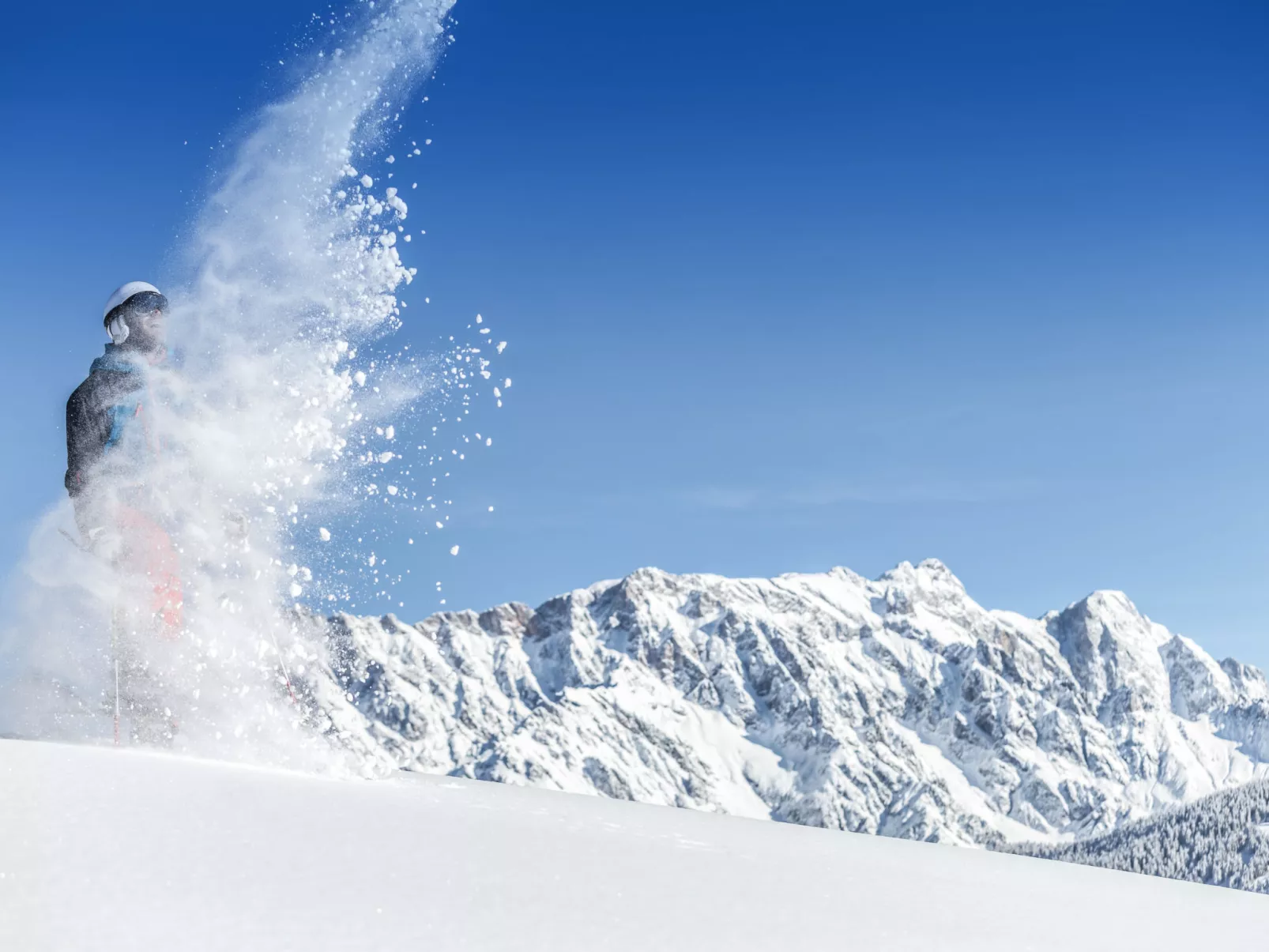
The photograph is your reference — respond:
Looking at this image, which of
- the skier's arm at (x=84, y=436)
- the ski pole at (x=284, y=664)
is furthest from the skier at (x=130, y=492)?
the ski pole at (x=284, y=664)

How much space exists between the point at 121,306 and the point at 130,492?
3.52m

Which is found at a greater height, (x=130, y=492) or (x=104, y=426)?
(x=104, y=426)

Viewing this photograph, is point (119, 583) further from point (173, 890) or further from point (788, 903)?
point (788, 903)

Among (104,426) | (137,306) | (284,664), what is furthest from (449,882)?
(137,306)

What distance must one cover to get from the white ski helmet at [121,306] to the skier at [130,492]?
1 centimetres

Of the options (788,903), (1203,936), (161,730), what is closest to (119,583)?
(161,730)

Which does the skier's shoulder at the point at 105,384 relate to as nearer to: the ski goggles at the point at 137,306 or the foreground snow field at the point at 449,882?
the ski goggles at the point at 137,306

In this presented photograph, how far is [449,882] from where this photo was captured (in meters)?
11.5

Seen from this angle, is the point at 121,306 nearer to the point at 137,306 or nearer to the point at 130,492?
the point at 137,306

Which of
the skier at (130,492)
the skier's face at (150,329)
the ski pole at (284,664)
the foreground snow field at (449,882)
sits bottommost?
the foreground snow field at (449,882)

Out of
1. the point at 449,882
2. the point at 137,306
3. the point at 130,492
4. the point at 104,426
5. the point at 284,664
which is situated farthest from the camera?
the point at 284,664

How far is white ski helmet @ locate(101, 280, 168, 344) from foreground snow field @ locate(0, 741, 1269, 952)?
324 inches

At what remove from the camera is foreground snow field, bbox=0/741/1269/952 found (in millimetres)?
9875

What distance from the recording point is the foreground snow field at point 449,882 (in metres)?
9.88
